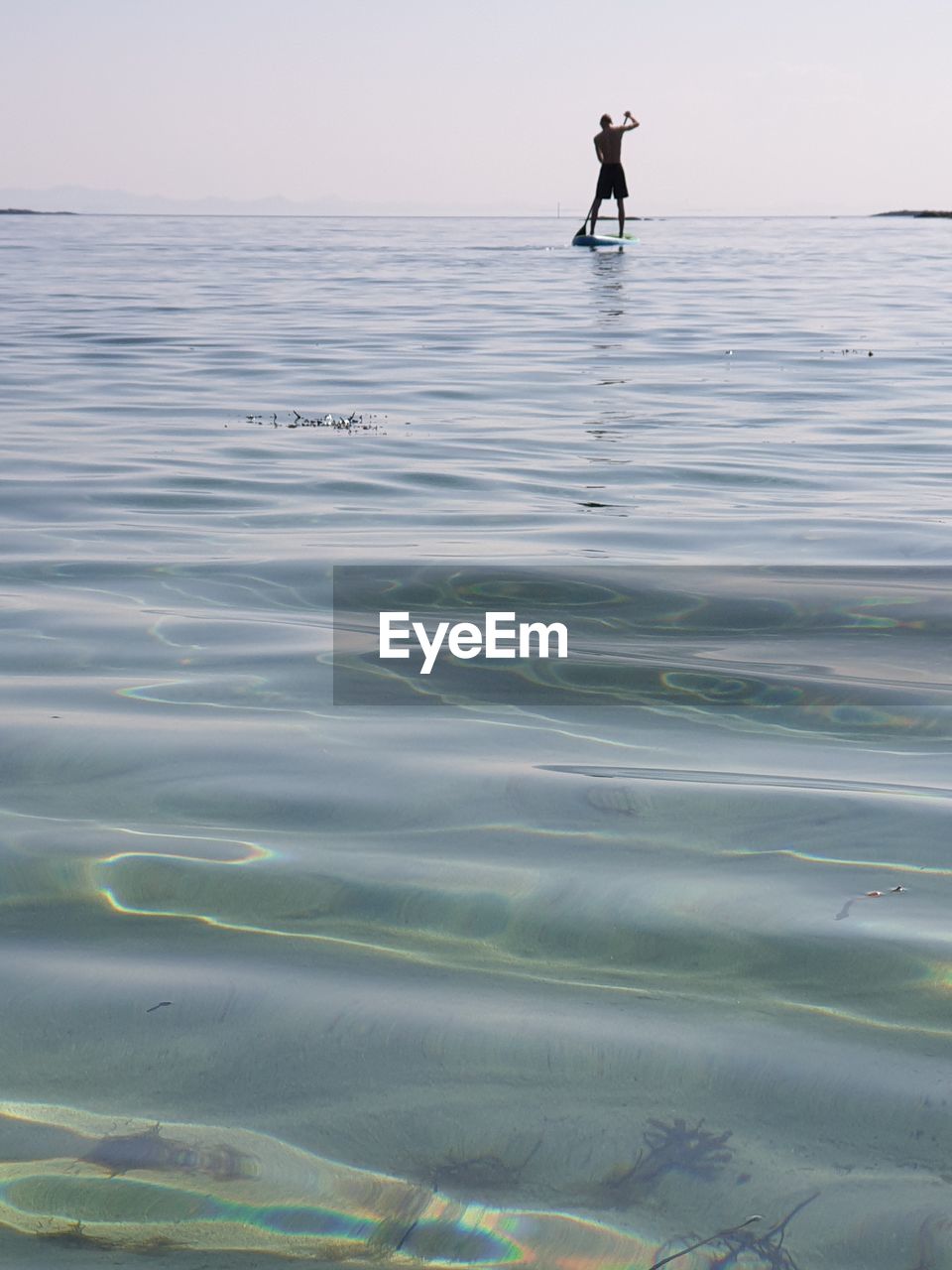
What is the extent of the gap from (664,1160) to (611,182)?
24885 mm

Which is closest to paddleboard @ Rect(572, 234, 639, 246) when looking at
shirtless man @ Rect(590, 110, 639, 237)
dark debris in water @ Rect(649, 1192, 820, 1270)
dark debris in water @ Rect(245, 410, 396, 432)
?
shirtless man @ Rect(590, 110, 639, 237)

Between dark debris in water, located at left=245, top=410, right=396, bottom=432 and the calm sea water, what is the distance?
1877 mm

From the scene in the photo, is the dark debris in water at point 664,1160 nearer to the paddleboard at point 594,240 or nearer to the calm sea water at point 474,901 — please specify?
the calm sea water at point 474,901

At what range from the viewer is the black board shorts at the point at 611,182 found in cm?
2444

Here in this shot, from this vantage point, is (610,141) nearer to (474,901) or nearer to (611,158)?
(611,158)

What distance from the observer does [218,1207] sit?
1425 millimetres

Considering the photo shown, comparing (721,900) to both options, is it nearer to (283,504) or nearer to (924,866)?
(924,866)

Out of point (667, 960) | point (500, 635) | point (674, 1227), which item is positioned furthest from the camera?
point (500, 635)

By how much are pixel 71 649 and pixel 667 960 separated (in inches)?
79.6

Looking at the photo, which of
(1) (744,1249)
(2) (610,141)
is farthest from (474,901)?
(2) (610,141)

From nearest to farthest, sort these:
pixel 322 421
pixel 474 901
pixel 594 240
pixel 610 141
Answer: pixel 474 901, pixel 322 421, pixel 610 141, pixel 594 240

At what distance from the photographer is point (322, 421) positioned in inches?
305

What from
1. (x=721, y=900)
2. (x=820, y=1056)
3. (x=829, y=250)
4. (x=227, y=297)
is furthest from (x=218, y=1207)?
(x=829, y=250)

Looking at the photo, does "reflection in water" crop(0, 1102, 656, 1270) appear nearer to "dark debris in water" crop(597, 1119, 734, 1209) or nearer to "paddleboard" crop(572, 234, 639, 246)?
"dark debris in water" crop(597, 1119, 734, 1209)
